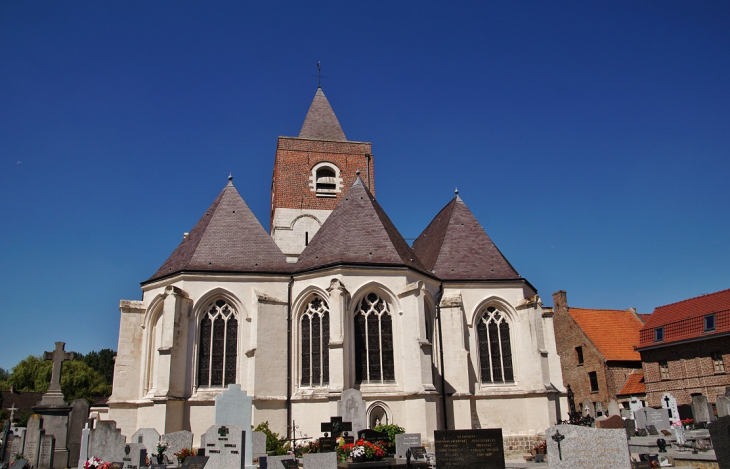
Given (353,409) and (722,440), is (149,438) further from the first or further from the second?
(722,440)

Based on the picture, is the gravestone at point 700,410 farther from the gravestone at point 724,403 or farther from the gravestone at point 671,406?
the gravestone at point 724,403

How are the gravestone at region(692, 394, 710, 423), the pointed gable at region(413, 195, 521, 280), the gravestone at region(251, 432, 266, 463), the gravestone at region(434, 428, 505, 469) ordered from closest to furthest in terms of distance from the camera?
the gravestone at region(434, 428, 505, 469)
the gravestone at region(251, 432, 266, 463)
the gravestone at region(692, 394, 710, 423)
the pointed gable at region(413, 195, 521, 280)

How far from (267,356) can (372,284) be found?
4.26 m

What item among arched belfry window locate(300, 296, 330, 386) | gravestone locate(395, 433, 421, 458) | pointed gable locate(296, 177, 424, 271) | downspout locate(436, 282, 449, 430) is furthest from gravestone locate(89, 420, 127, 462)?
downspout locate(436, 282, 449, 430)

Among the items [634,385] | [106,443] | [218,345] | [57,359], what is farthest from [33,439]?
[634,385]

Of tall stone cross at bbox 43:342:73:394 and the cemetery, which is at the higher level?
tall stone cross at bbox 43:342:73:394

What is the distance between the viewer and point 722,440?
28.4 ft

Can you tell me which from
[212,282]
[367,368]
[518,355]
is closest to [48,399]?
[212,282]

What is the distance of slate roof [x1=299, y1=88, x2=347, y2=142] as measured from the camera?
3200 cm

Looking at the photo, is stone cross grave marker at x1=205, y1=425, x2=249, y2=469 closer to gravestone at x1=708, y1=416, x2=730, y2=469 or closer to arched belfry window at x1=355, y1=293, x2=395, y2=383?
gravestone at x1=708, y1=416, x2=730, y2=469

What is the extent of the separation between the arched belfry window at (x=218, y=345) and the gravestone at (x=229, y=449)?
917 centimetres

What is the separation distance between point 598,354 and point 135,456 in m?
24.2

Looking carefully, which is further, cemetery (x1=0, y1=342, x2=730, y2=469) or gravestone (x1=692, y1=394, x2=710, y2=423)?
gravestone (x1=692, y1=394, x2=710, y2=423)

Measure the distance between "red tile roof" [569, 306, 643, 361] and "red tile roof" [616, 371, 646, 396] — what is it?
895mm
